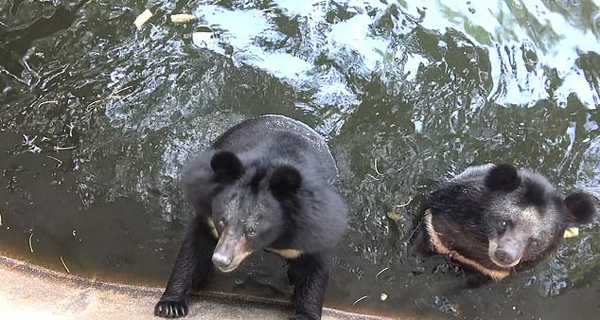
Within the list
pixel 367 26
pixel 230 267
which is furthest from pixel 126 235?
pixel 367 26

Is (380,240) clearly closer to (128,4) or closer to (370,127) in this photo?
(370,127)

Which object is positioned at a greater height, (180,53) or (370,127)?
(180,53)

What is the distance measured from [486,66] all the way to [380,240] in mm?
1829

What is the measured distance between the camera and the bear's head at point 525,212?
4.77 meters

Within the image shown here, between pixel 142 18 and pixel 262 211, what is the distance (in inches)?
107

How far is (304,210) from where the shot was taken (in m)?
3.91

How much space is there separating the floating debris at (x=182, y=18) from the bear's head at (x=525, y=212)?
2635 millimetres

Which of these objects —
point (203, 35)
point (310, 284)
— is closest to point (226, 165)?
point (310, 284)

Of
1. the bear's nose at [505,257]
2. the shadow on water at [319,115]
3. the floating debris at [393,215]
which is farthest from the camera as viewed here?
the floating debris at [393,215]

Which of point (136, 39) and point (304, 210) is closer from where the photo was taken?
point (304, 210)

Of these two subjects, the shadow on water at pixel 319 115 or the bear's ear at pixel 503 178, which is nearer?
the bear's ear at pixel 503 178

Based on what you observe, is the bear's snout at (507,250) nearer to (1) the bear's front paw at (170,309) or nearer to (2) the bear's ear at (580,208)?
(2) the bear's ear at (580,208)

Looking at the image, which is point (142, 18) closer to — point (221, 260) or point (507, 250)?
point (221, 260)

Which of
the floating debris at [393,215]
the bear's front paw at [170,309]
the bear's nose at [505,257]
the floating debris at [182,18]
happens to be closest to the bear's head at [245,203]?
the bear's front paw at [170,309]
